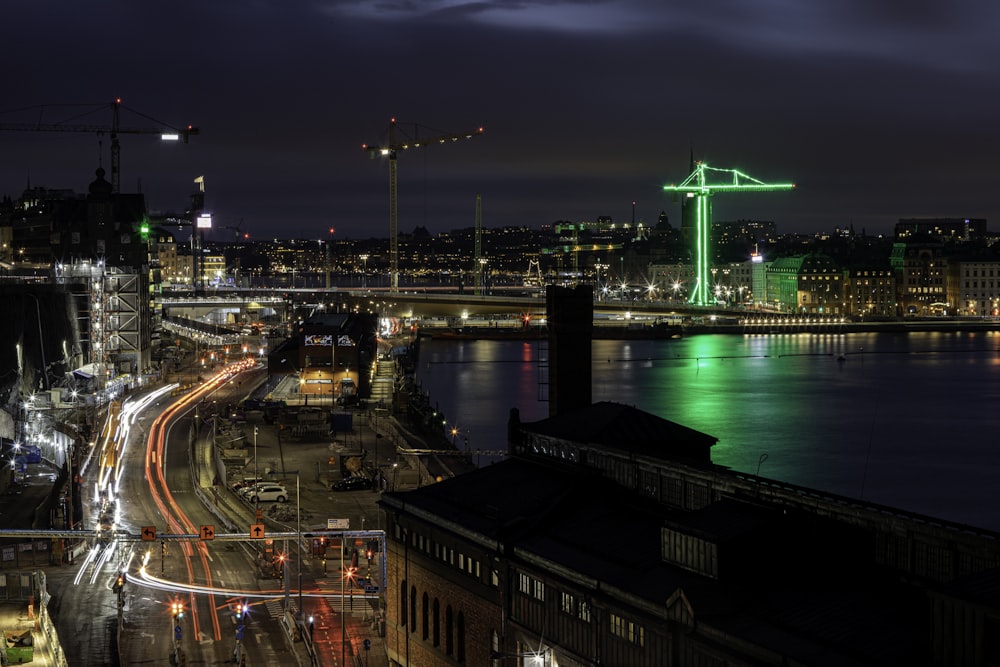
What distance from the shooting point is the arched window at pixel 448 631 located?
865 cm

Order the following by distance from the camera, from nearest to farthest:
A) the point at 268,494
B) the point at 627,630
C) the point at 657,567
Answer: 1. the point at 627,630
2. the point at 657,567
3. the point at 268,494

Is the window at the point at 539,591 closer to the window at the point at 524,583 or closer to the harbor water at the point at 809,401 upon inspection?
the window at the point at 524,583

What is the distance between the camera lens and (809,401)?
30984 millimetres

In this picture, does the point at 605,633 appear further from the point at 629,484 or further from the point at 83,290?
the point at 83,290

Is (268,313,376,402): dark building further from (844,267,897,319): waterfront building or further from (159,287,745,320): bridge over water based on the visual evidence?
(844,267,897,319): waterfront building

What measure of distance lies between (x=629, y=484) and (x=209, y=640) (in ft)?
11.1

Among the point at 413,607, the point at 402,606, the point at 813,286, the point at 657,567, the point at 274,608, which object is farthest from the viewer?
the point at 813,286

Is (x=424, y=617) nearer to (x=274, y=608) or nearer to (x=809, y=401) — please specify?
(x=274, y=608)

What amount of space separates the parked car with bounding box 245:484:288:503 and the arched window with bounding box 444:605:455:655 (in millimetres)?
5962

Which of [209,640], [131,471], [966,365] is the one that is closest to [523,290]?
[966,365]

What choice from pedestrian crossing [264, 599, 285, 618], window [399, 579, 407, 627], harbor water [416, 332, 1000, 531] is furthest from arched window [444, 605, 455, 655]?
harbor water [416, 332, 1000, 531]

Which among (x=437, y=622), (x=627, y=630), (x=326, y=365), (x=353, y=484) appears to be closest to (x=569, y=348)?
(x=353, y=484)

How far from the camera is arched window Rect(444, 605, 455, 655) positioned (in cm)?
865

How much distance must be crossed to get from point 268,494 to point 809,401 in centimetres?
1940
